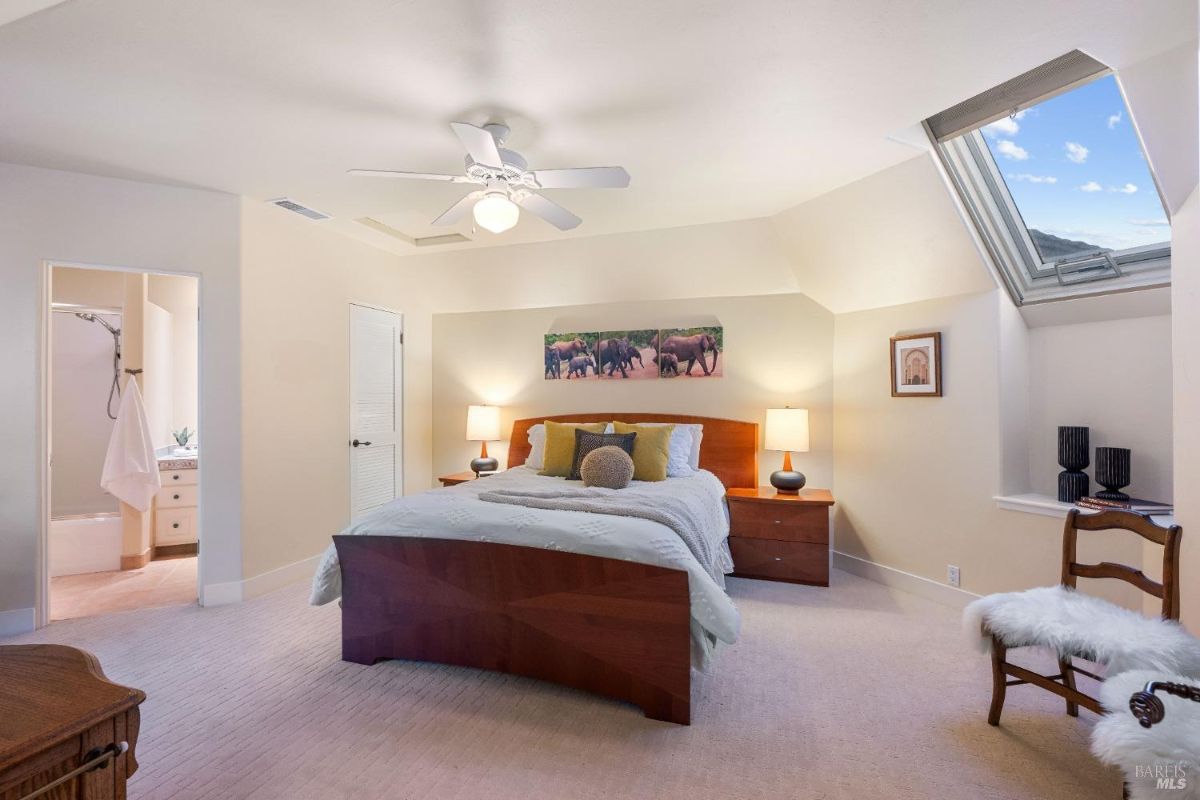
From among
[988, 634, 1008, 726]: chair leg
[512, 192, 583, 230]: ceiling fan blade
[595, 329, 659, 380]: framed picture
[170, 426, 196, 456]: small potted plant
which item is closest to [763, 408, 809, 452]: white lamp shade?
[595, 329, 659, 380]: framed picture

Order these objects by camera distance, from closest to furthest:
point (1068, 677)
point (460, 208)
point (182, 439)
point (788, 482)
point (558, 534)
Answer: point (1068, 677)
point (558, 534)
point (460, 208)
point (788, 482)
point (182, 439)

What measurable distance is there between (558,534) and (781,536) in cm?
208

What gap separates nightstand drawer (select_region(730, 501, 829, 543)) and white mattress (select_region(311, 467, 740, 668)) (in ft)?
3.11

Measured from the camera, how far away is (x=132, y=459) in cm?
396

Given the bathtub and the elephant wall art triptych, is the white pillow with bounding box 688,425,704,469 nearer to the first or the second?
the elephant wall art triptych

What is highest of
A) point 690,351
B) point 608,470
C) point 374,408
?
point 690,351

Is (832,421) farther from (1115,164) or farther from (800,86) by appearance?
(800,86)

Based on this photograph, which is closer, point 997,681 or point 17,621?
point 997,681

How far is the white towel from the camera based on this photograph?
3.95m

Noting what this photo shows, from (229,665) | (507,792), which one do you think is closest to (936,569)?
(507,792)

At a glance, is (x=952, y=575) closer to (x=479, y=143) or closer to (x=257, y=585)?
(x=479, y=143)

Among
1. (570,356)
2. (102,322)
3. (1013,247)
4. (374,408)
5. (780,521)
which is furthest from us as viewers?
(570,356)

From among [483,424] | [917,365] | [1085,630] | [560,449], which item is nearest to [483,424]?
[483,424]

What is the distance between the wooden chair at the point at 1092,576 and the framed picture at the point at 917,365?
4.64 feet
